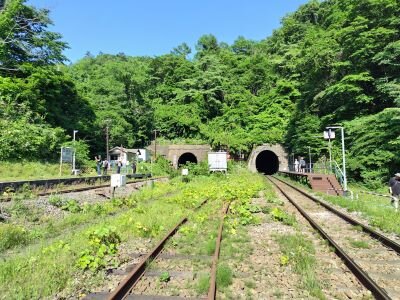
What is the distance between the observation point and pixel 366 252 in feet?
25.4

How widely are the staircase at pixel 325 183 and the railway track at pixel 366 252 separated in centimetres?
924

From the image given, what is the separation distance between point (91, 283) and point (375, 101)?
30895mm

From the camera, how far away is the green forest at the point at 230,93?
2752 centimetres

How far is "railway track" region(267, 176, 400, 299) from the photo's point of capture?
5662mm

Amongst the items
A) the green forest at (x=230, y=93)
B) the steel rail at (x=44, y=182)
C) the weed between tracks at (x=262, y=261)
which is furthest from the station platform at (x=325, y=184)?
the steel rail at (x=44, y=182)

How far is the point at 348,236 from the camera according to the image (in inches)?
370

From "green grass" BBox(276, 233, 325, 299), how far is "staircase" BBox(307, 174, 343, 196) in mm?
13338

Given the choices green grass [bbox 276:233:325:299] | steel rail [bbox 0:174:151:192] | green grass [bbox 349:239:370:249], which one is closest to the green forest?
steel rail [bbox 0:174:151:192]

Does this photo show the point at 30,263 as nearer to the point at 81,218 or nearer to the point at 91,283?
the point at 91,283

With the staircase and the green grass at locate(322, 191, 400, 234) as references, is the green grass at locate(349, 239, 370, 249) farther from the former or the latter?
the staircase

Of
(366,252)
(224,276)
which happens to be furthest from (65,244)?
(366,252)

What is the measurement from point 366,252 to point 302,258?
1.89 metres

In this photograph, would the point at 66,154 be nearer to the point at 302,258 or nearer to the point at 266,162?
the point at 302,258

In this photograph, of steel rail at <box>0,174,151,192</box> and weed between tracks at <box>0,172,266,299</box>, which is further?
steel rail at <box>0,174,151,192</box>
